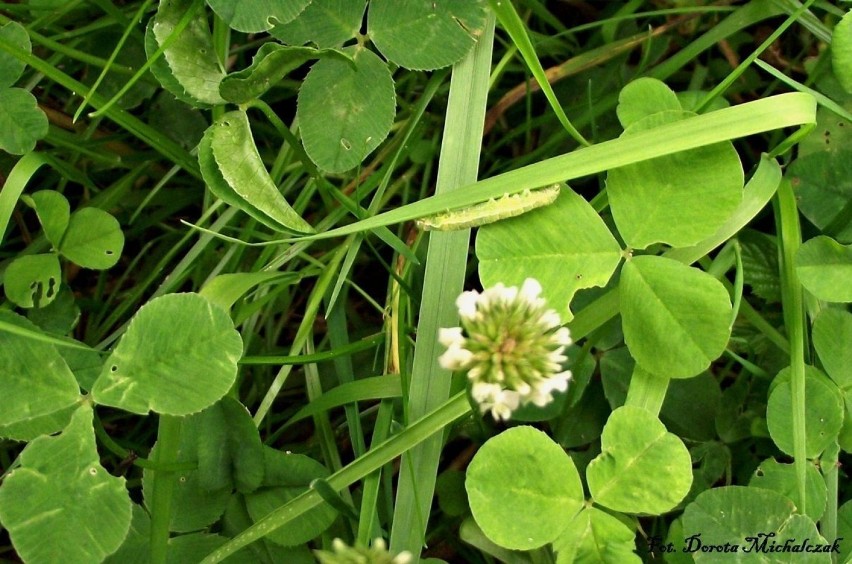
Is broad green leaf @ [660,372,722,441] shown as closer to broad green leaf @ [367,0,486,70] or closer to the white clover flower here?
the white clover flower

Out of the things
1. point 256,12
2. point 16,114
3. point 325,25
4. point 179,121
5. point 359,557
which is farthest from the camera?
point 179,121

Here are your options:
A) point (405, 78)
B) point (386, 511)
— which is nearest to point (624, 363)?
point (386, 511)

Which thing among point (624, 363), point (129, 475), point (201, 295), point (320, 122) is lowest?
point (129, 475)

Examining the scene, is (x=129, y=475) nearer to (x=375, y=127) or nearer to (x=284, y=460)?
(x=284, y=460)

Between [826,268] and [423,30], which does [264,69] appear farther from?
[826,268]

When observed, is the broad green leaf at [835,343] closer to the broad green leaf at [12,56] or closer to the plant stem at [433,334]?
the plant stem at [433,334]

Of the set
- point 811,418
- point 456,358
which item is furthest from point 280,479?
point 811,418
